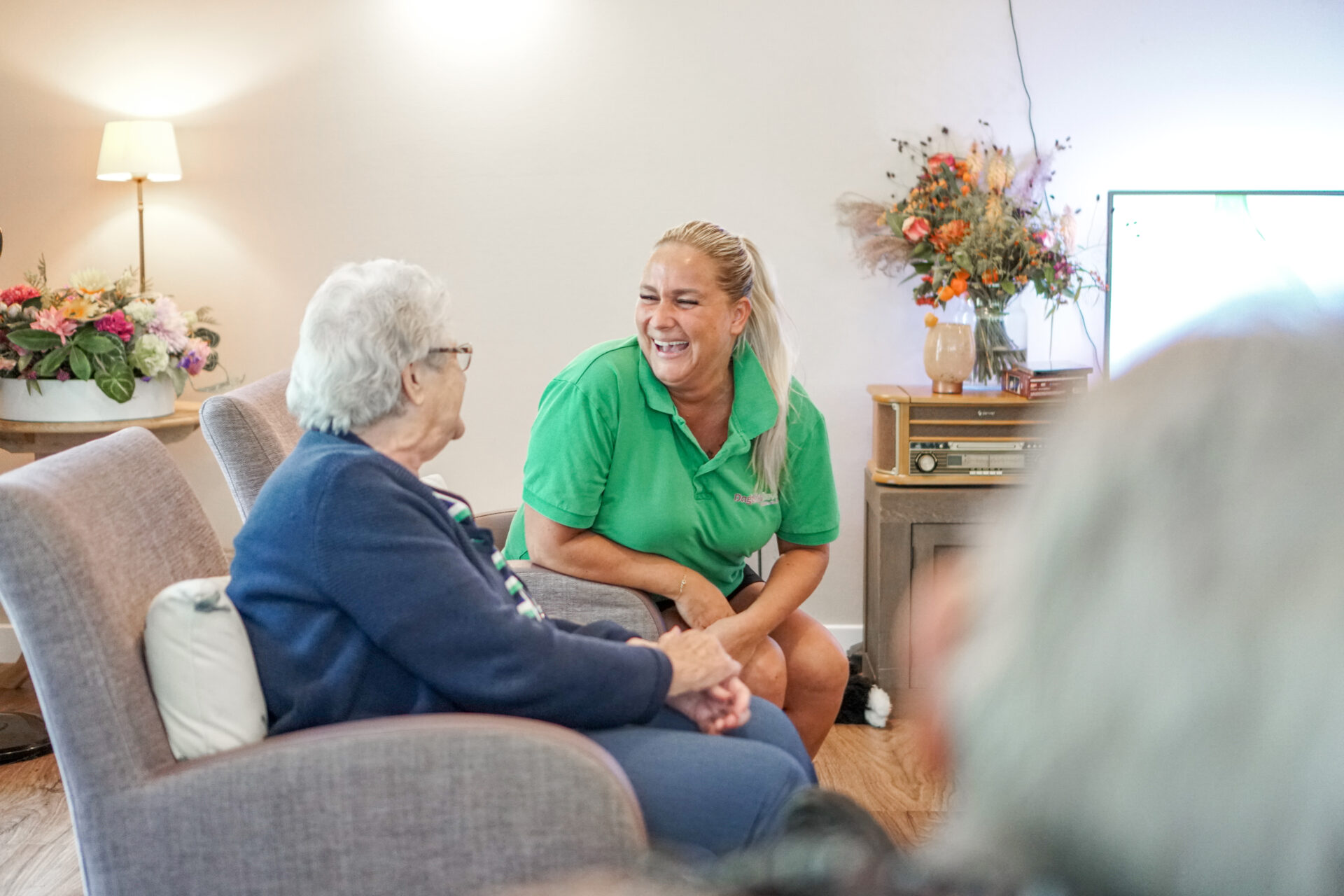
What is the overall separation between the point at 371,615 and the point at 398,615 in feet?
0.11

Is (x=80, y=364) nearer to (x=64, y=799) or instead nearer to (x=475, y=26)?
(x=64, y=799)

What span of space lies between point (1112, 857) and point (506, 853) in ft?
3.03

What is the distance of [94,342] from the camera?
9.71 ft

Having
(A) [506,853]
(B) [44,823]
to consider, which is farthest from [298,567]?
(B) [44,823]

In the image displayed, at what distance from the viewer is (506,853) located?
52.3 inches

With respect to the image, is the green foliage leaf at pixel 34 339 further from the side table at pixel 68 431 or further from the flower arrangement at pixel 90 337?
the side table at pixel 68 431

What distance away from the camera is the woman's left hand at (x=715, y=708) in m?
1.74

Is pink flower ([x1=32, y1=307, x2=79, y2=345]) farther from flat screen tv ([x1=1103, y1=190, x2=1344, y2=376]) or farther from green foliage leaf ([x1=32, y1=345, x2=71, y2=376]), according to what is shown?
flat screen tv ([x1=1103, y1=190, x2=1344, y2=376])

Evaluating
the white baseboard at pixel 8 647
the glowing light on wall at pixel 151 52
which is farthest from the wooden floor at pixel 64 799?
the glowing light on wall at pixel 151 52

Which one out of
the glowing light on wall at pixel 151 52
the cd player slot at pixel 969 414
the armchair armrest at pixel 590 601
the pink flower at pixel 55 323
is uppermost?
the glowing light on wall at pixel 151 52

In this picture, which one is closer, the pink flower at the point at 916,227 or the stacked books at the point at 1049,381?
the stacked books at the point at 1049,381

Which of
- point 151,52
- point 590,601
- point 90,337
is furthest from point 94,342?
point 590,601

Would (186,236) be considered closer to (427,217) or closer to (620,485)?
(427,217)

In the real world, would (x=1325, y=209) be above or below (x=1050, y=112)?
below
